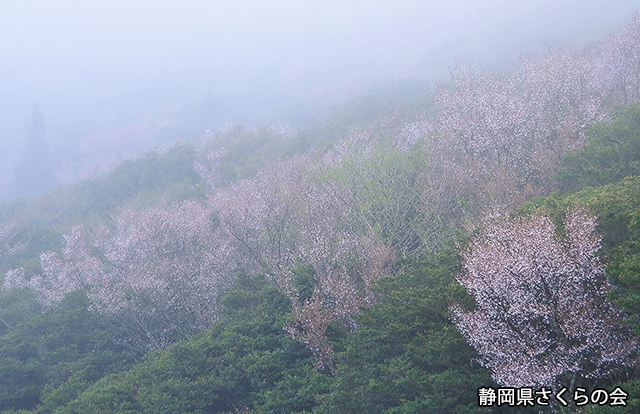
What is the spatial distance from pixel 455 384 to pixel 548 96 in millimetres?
17492

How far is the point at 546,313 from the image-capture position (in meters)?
8.45


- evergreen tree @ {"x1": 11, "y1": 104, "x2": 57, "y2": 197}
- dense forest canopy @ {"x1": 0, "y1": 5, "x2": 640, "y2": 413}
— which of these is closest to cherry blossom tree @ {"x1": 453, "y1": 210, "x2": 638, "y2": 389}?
dense forest canopy @ {"x1": 0, "y1": 5, "x2": 640, "y2": 413}

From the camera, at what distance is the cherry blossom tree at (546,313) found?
8070mm

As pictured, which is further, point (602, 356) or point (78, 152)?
point (78, 152)

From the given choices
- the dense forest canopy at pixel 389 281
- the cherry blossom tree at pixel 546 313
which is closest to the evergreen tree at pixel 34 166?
the dense forest canopy at pixel 389 281

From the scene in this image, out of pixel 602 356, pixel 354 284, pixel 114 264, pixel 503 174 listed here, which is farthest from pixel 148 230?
pixel 602 356

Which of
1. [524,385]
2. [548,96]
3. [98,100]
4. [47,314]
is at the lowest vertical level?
[47,314]

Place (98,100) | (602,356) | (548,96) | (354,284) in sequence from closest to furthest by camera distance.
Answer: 1. (602,356)
2. (354,284)
3. (548,96)
4. (98,100)

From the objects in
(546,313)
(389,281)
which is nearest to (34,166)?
(389,281)

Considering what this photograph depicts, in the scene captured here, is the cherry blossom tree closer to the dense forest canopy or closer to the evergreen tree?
the dense forest canopy

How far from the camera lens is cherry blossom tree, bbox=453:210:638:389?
8.07 meters

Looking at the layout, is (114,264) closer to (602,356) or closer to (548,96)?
(548,96)

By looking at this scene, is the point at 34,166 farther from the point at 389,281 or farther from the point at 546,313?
the point at 546,313

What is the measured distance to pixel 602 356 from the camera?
7.79 metres
